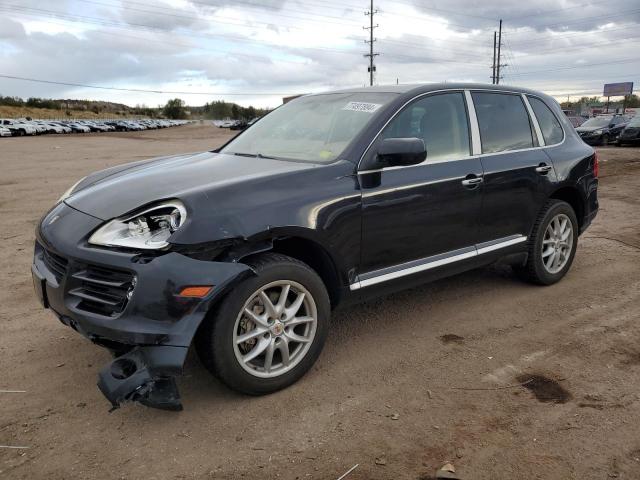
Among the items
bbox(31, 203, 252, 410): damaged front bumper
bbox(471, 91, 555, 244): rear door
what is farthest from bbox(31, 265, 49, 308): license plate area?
bbox(471, 91, 555, 244): rear door

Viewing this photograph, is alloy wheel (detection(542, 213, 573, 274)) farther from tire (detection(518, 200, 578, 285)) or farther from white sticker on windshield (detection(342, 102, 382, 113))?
white sticker on windshield (detection(342, 102, 382, 113))

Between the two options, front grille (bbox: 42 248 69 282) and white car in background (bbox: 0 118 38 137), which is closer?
front grille (bbox: 42 248 69 282)

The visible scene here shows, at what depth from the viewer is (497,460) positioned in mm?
2576

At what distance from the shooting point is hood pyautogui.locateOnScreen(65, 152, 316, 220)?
3025 mm

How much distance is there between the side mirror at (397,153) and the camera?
3.42 m

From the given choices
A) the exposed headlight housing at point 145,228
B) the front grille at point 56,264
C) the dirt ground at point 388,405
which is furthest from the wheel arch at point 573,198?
the front grille at point 56,264

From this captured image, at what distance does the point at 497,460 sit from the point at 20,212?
8230 mm

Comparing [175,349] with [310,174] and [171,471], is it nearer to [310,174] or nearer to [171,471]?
[171,471]

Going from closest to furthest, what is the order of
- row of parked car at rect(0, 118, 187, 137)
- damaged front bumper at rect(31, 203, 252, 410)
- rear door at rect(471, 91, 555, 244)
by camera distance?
1. damaged front bumper at rect(31, 203, 252, 410)
2. rear door at rect(471, 91, 555, 244)
3. row of parked car at rect(0, 118, 187, 137)

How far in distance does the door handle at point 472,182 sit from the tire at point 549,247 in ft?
3.14

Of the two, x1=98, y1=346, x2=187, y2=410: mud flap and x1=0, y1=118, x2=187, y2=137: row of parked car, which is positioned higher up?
x1=0, y1=118, x2=187, y2=137: row of parked car

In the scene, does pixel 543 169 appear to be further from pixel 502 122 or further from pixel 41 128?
pixel 41 128

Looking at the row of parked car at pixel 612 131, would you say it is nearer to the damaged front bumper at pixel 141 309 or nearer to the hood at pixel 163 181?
the hood at pixel 163 181

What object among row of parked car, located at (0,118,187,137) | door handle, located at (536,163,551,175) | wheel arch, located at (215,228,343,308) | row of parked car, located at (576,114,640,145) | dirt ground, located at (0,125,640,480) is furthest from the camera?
row of parked car, located at (0,118,187,137)
